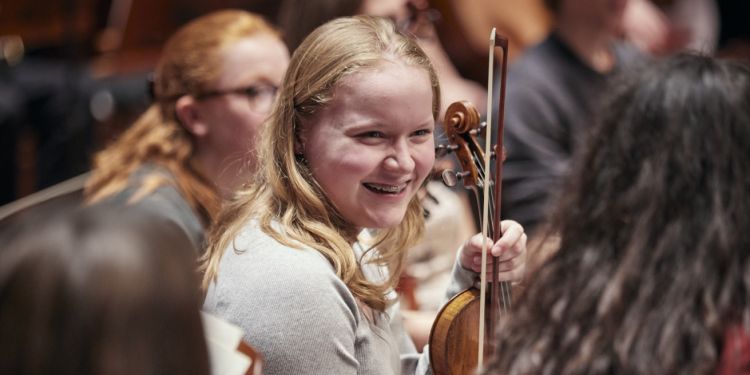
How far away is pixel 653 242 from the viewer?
1.17 m

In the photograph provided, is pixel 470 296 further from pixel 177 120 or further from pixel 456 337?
pixel 177 120

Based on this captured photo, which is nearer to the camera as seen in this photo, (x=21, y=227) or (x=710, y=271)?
(x=21, y=227)

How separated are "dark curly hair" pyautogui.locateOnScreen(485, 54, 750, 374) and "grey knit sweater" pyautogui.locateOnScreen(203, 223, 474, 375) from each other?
35 centimetres

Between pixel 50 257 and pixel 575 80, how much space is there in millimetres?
2416

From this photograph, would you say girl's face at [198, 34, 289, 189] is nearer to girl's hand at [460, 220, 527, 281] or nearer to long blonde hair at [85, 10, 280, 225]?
long blonde hair at [85, 10, 280, 225]

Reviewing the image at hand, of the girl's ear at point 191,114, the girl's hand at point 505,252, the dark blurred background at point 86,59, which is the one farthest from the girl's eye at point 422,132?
the dark blurred background at point 86,59

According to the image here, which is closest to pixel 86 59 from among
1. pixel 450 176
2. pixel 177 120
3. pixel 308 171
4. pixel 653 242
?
pixel 177 120

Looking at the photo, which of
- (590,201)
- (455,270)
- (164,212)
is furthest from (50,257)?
(164,212)

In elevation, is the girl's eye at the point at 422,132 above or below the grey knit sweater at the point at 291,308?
above

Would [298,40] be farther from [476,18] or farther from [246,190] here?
[476,18]

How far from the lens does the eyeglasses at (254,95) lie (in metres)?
2.48

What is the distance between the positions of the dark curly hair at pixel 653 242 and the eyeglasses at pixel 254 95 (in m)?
1.34

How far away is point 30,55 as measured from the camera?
3.85 m

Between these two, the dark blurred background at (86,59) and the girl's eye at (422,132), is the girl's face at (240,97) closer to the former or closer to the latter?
the girl's eye at (422,132)
